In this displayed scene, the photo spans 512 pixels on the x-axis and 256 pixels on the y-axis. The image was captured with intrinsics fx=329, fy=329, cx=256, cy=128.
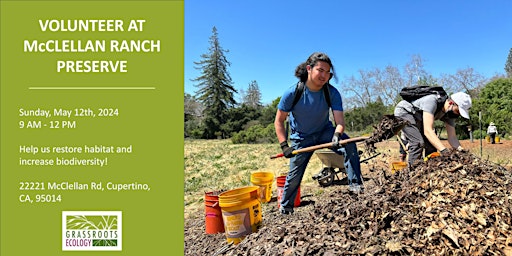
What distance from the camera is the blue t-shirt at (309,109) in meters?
3.37

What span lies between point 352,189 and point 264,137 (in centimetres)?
1835

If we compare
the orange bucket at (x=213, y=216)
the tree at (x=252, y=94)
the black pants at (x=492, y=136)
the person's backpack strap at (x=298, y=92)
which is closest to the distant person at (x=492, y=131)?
the black pants at (x=492, y=136)

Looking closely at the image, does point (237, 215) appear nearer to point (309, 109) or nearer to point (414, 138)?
point (309, 109)

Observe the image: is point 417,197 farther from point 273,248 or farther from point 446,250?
point 273,248

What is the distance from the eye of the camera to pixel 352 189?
134 inches

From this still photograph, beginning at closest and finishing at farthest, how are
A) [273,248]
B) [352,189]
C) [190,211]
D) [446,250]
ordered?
[446,250] < [273,248] < [352,189] < [190,211]

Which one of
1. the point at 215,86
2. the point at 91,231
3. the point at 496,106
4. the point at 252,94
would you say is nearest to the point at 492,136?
the point at 496,106

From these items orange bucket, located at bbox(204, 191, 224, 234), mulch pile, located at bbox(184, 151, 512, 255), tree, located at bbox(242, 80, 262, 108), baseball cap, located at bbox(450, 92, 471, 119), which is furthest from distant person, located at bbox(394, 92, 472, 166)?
tree, located at bbox(242, 80, 262, 108)

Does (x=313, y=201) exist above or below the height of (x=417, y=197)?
below

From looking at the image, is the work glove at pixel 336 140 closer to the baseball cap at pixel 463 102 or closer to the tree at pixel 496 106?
the baseball cap at pixel 463 102

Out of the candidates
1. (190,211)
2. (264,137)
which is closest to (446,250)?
(190,211)

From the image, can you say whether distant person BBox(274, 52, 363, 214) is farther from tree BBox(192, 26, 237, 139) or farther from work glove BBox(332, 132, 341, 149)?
tree BBox(192, 26, 237, 139)

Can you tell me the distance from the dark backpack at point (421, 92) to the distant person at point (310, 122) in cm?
107

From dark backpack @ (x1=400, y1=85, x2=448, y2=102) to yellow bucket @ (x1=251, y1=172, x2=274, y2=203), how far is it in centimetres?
203
